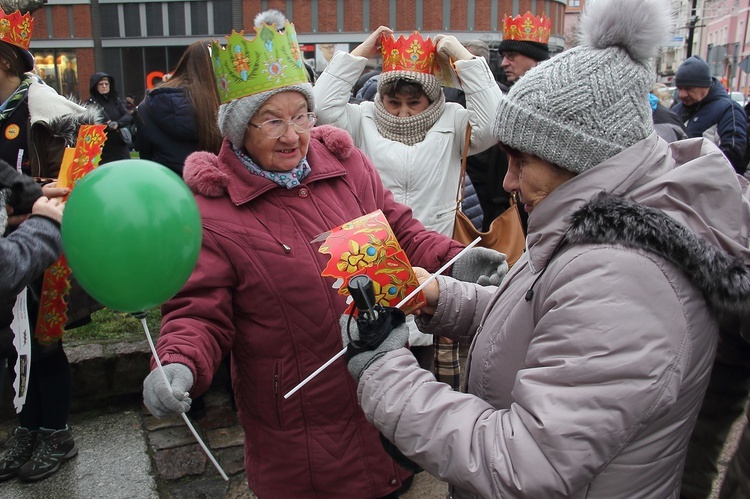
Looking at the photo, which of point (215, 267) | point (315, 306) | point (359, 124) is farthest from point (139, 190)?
point (359, 124)

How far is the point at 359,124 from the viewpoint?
3.70 meters

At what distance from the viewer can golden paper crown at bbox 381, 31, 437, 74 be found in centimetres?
348

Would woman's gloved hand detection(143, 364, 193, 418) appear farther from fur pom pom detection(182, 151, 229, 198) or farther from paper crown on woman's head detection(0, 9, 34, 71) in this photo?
paper crown on woman's head detection(0, 9, 34, 71)

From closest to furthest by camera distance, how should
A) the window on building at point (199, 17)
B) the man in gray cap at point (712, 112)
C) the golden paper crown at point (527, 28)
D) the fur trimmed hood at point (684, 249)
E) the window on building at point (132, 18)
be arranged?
the fur trimmed hood at point (684, 249), the golden paper crown at point (527, 28), the man in gray cap at point (712, 112), the window on building at point (199, 17), the window on building at point (132, 18)

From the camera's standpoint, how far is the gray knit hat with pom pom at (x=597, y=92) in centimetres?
140

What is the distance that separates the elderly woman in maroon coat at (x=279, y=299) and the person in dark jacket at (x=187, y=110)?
5.50ft

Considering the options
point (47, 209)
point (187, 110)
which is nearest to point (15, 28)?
point (187, 110)

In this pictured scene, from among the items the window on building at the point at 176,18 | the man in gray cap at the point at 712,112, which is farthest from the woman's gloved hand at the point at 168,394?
the window on building at the point at 176,18

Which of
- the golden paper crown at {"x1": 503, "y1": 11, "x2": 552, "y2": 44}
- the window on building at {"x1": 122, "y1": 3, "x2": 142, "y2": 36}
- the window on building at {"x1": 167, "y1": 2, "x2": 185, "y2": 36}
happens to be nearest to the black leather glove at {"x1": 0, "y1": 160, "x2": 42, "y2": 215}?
the golden paper crown at {"x1": 503, "y1": 11, "x2": 552, "y2": 44}

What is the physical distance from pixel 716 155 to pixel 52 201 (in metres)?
2.08

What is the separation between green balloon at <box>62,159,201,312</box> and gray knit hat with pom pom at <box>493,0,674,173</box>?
88 centimetres

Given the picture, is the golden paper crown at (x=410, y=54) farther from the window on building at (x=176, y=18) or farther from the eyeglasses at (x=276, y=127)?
the window on building at (x=176, y=18)

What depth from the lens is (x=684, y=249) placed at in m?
1.28

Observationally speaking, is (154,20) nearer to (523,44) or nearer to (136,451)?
(523,44)
